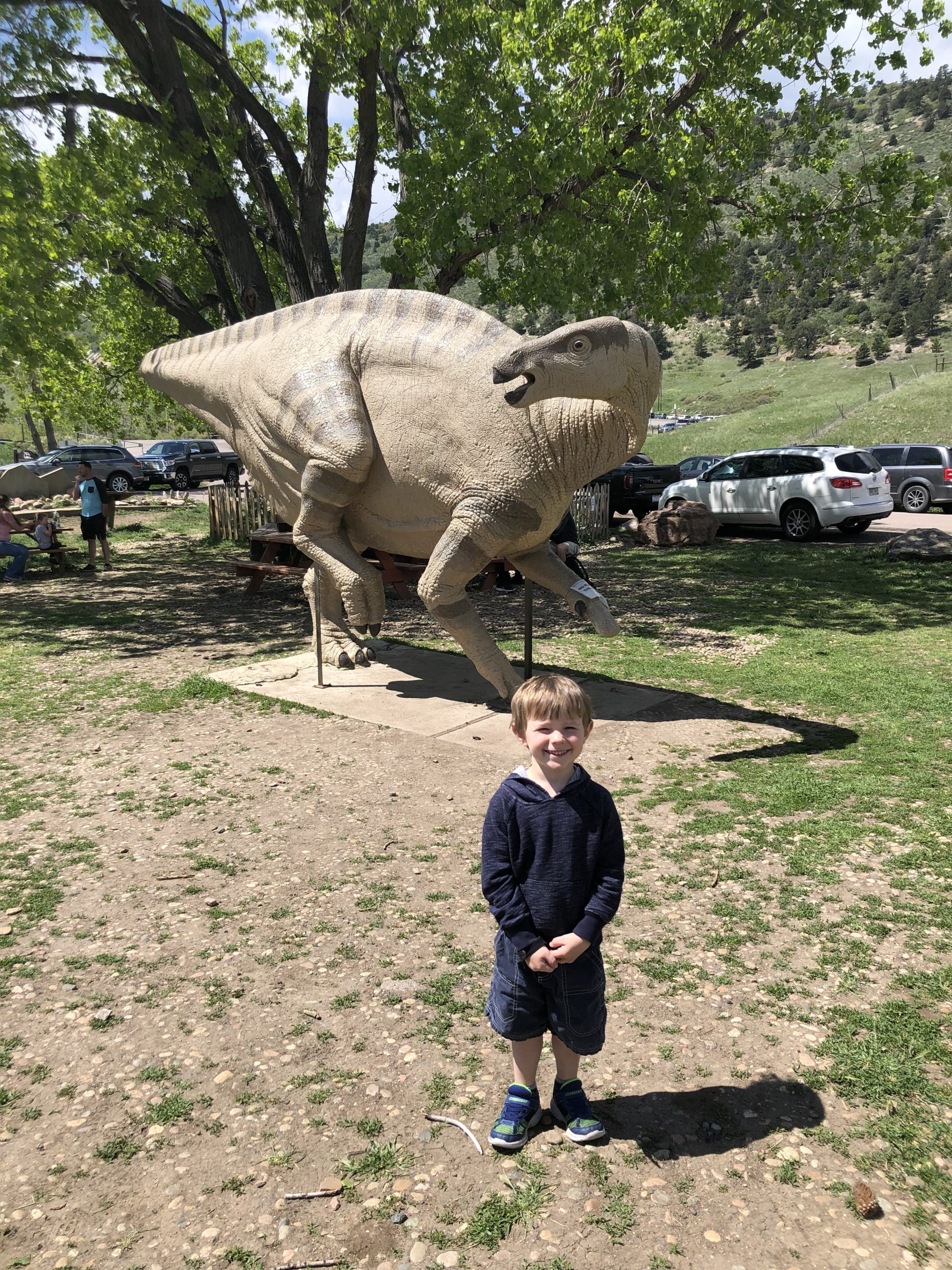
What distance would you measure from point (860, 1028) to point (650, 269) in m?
11.5

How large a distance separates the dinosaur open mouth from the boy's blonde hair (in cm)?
287

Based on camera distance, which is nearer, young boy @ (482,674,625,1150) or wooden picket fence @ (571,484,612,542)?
young boy @ (482,674,625,1150)

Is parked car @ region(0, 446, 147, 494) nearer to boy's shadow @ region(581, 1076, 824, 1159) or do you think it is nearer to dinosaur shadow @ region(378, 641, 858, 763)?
dinosaur shadow @ region(378, 641, 858, 763)

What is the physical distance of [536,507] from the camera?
635cm

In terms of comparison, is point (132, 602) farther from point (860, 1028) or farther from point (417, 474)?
point (860, 1028)

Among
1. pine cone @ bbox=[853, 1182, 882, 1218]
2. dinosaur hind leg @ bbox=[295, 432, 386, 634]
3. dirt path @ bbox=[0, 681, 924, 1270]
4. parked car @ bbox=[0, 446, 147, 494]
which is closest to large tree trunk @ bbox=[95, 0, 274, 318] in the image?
dinosaur hind leg @ bbox=[295, 432, 386, 634]

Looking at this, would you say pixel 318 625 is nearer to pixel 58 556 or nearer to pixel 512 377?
pixel 512 377

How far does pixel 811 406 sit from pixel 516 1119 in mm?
49105

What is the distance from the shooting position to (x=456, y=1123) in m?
2.89

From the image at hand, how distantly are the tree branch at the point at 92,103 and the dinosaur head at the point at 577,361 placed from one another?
9.60 meters

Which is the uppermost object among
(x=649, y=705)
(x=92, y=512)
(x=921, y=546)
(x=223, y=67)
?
(x=223, y=67)

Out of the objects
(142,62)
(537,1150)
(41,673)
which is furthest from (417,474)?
(142,62)

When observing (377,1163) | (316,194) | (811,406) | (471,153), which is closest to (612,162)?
(471,153)

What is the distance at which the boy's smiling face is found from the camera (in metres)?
2.62
